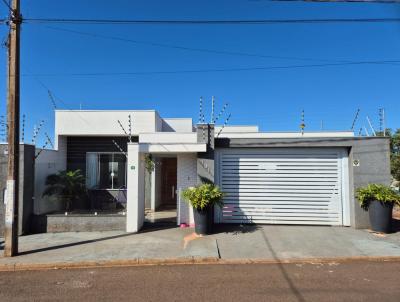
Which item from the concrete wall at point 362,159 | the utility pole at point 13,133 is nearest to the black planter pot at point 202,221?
the concrete wall at point 362,159

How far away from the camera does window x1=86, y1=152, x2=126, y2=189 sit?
15430 mm

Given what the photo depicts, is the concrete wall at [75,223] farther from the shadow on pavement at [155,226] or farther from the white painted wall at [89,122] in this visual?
the white painted wall at [89,122]

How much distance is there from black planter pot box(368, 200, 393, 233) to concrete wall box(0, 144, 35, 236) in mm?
10806

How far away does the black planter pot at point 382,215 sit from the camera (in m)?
10.1

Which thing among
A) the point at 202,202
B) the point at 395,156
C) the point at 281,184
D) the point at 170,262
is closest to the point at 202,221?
the point at 202,202

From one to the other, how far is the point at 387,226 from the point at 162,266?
7.12 meters

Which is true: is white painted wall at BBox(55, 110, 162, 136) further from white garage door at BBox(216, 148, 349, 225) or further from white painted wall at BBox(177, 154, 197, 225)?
white garage door at BBox(216, 148, 349, 225)

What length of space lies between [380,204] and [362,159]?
166cm

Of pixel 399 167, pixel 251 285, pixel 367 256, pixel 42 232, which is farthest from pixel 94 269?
pixel 399 167

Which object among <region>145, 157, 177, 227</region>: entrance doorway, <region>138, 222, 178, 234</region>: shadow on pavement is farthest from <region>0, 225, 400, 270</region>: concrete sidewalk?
<region>145, 157, 177, 227</region>: entrance doorway

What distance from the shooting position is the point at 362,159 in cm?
1107

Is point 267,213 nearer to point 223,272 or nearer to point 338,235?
point 338,235

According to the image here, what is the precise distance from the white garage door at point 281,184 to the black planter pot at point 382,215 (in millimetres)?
1316

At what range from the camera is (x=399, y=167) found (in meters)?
21.1
